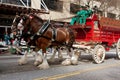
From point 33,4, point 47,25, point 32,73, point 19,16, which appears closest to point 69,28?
point 47,25

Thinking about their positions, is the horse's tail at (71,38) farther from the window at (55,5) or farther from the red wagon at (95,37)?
the window at (55,5)

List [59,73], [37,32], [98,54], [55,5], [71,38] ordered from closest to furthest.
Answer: [59,73]
[37,32]
[71,38]
[98,54]
[55,5]

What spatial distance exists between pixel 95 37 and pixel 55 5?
2156cm

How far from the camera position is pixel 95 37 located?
13.9 m

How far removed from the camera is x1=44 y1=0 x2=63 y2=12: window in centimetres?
3317

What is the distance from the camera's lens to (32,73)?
1012 centimetres

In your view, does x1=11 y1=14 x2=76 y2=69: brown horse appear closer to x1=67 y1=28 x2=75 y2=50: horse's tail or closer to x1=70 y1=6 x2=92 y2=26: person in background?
x1=67 y1=28 x2=75 y2=50: horse's tail

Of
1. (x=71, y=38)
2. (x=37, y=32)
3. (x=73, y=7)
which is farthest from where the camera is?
(x=73, y=7)

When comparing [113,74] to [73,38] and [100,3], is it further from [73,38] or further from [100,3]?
[100,3]

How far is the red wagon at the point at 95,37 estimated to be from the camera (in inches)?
527

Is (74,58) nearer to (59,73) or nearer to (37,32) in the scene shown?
(37,32)

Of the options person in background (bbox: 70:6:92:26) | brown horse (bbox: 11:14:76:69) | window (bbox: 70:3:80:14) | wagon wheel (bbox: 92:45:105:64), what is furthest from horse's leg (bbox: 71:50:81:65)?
window (bbox: 70:3:80:14)

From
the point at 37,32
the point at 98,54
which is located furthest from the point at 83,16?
the point at 37,32

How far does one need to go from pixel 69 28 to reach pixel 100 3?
28077 millimetres
